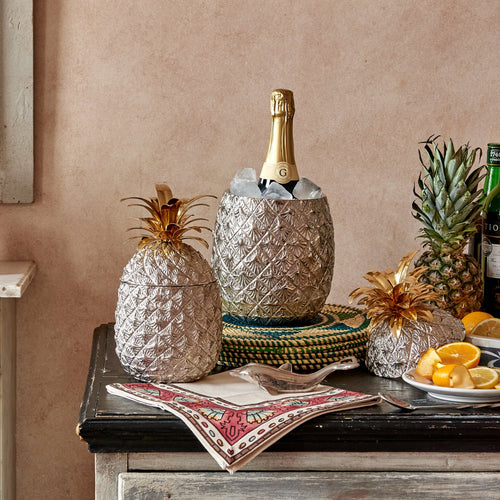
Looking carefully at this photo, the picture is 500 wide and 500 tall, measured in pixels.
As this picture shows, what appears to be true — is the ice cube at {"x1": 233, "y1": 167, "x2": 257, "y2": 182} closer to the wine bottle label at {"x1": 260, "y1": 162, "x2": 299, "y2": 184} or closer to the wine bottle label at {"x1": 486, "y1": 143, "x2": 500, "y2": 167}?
the wine bottle label at {"x1": 260, "y1": 162, "x2": 299, "y2": 184}

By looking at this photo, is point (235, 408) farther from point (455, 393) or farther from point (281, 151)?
point (281, 151)

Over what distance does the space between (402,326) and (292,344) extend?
18 centimetres

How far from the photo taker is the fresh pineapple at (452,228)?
4.35 ft

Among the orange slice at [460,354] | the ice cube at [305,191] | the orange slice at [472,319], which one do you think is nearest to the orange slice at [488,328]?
the orange slice at [472,319]

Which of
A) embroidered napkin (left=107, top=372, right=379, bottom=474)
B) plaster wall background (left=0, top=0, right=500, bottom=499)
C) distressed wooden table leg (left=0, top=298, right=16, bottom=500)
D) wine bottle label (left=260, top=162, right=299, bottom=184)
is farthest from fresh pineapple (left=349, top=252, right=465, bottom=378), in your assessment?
distressed wooden table leg (left=0, top=298, right=16, bottom=500)

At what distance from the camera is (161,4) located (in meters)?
1.58

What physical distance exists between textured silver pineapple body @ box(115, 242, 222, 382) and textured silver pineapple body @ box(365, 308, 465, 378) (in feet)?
0.87

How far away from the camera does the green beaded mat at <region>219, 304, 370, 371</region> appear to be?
1.18 metres

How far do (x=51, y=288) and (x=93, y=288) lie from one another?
90 millimetres

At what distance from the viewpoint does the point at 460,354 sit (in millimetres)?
1149

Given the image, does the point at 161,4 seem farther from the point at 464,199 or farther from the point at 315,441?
the point at 315,441

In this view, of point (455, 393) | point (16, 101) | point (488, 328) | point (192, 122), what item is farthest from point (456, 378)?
point (16, 101)

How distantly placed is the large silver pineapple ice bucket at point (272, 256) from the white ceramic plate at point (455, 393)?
0.24 m

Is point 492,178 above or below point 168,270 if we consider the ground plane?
above
